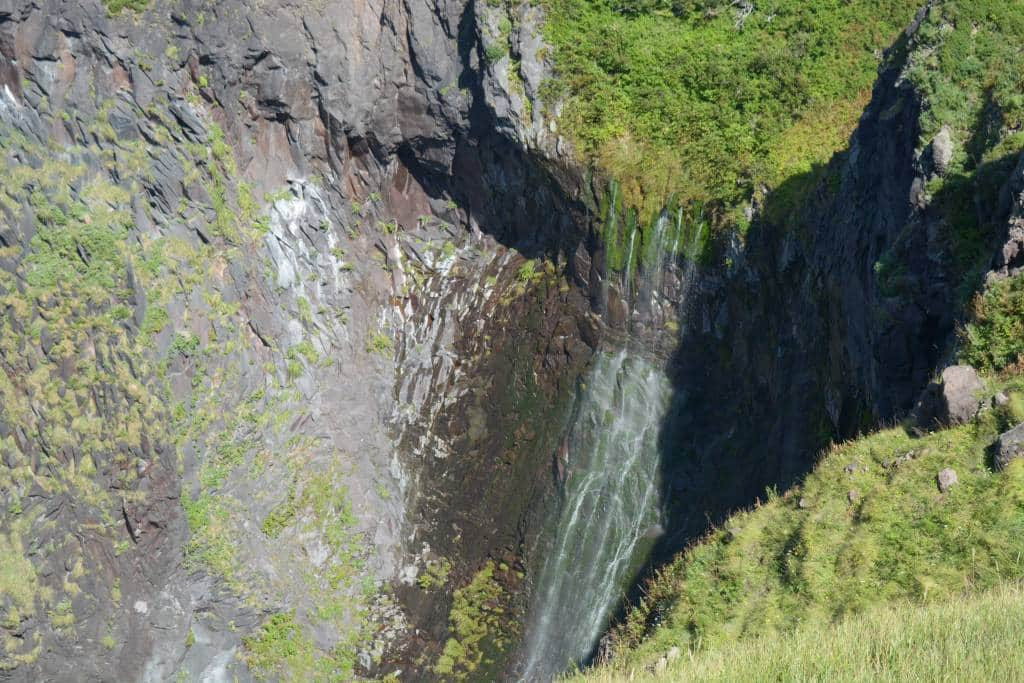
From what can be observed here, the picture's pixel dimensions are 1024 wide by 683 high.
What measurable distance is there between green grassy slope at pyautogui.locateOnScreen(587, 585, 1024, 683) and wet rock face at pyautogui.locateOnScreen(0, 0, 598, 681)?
48.5 feet

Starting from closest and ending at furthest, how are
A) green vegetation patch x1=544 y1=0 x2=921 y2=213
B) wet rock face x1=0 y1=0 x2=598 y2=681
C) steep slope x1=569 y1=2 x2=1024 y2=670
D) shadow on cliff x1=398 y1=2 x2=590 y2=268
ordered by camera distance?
steep slope x1=569 y1=2 x2=1024 y2=670
green vegetation patch x1=544 y1=0 x2=921 y2=213
wet rock face x1=0 y1=0 x2=598 y2=681
shadow on cliff x1=398 y1=2 x2=590 y2=268

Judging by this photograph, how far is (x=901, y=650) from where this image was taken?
661 cm

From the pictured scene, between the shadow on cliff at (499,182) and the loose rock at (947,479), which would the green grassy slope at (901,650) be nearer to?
the loose rock at (947,479)

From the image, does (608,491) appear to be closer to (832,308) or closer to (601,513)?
(601,513)

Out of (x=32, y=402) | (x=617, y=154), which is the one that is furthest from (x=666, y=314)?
(x=32, y=402)

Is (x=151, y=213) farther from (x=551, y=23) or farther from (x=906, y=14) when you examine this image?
(x=906, y=14)

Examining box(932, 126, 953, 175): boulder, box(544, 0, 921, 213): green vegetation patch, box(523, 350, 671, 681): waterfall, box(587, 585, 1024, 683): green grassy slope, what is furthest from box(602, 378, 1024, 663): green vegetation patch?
box(544, 0, 921, 213): green vegetation patch

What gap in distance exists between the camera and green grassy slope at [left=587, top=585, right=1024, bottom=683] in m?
6.19

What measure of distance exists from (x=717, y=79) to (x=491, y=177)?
678cm

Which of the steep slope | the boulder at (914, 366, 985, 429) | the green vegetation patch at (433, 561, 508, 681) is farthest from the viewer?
the green vegetation patch at (433, 561, 508, 681)

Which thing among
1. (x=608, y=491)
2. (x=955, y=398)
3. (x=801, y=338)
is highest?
(x=801, y=338)

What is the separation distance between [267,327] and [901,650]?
20.9 meters

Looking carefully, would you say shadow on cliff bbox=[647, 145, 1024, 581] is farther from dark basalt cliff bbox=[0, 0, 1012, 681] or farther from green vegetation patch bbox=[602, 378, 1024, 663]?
green vegetation patch bbox=[602, 378, 1024, 663]

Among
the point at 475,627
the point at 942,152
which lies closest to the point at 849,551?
the point at 942,152
